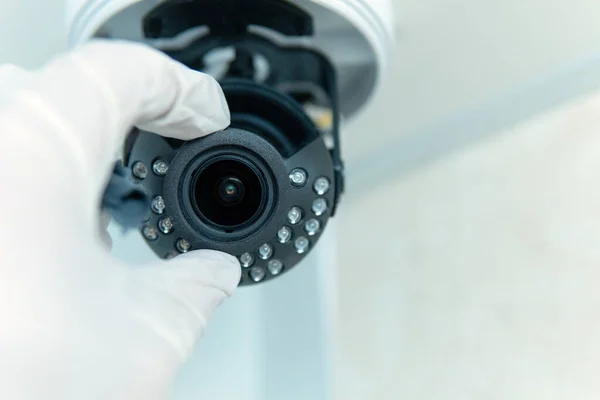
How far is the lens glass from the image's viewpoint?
1.47 ft

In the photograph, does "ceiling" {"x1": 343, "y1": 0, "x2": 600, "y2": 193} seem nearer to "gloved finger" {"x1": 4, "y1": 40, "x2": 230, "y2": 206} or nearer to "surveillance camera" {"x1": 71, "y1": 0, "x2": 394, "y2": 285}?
"surveillance camera" {"x1": 71, "y1": 0, "x2": 394, "y2": 285}

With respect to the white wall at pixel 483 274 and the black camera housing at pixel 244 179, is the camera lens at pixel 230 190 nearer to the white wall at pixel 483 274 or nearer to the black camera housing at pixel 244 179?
the black camera housing at pixel 244 179

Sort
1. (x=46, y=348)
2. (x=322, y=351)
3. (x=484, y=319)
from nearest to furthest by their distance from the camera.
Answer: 1. (x=46, y=348)
2. (x=322, y=351)
3. (x=484, y=319)

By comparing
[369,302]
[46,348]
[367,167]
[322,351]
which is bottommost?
[46,348]

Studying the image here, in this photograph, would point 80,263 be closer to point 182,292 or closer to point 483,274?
point 182,292

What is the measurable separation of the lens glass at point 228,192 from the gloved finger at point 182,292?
0.10ft

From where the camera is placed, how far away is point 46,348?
0.31 m

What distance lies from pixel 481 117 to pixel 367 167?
0.18m

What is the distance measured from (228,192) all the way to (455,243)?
0.55m

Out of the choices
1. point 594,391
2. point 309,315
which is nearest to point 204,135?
point 309,315

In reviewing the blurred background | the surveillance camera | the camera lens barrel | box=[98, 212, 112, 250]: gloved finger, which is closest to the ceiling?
the blurred background

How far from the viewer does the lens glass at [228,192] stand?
447mm

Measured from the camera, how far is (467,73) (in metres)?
0.86

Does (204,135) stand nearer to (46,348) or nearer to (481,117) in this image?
(46,348)
